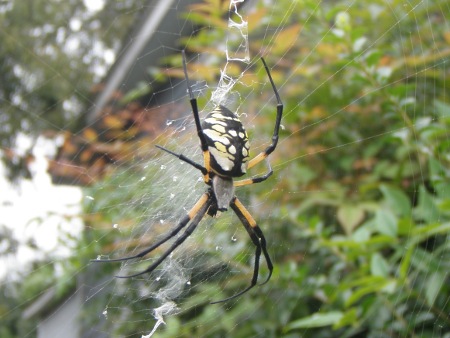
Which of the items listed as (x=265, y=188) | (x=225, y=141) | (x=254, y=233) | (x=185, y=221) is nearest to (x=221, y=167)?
(x=225, y=141)

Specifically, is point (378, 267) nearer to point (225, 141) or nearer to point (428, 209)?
point (428, 209)

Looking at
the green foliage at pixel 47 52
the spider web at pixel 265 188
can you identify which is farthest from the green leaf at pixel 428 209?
the green foliage at pixel 47 52

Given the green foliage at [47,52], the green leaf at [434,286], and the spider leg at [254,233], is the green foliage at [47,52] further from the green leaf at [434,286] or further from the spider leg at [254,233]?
the green leaf at [434,286]

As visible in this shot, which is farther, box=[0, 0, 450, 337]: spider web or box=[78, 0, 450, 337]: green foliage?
box=[0, 0, 450, 337]: spider web

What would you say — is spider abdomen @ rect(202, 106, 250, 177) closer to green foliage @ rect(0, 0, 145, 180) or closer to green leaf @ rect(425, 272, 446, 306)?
green leaf @ rect(425, 272, 446, 306)

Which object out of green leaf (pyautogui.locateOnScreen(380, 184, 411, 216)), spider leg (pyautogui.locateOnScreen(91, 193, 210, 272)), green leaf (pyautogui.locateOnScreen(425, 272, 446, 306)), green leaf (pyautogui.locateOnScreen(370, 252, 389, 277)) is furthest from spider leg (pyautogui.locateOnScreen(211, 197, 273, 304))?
green leaf (pyautogui.locateOnScreen(425, 272, 446, 306))
